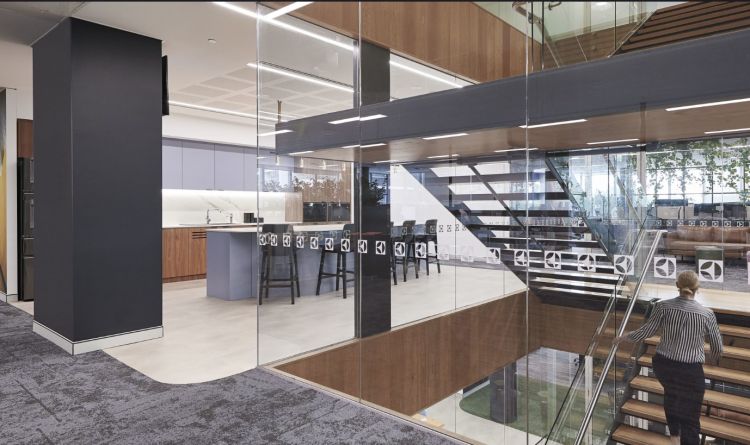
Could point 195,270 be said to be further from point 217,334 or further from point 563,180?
point 563,180

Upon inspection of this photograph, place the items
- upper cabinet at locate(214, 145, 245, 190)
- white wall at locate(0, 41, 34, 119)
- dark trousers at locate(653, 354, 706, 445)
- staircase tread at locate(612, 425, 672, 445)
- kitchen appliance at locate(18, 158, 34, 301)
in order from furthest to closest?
upper cabinet at locate(214, 145, 245, 190), kitchen appliance at locate(18, 158, 34, 301), white wall at locate(0, 41, 34, 119), staircase tread at locate(612, 425, 672, 445), dark trousers at locate(653, 354, 706, 445)

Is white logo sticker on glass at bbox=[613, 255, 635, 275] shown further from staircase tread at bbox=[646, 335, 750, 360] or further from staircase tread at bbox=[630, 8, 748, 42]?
staircase tread at bbox=[630, 8, 748, 42]

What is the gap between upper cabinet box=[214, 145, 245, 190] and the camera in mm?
10556

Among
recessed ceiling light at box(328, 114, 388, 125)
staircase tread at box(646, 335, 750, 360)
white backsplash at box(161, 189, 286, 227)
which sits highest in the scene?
recessed ceiling light at box(328, 114, 388, 125)

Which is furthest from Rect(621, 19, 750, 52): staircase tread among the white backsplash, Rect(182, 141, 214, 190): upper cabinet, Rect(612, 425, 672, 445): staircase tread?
the white backsplash

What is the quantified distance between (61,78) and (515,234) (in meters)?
4.09

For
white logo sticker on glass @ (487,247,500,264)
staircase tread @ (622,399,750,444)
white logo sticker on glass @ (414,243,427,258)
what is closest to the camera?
staircase tread @ (622,399,750,444)

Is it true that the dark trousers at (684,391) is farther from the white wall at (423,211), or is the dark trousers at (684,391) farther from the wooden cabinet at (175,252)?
the wooden cabinet at (175,252)

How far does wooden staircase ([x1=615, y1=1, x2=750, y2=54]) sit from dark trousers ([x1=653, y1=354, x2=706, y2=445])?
3.54 m

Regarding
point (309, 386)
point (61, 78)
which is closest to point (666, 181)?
point (309, 386)

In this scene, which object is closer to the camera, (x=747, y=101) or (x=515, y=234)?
(x=747, y=101)

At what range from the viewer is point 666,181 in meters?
3.14

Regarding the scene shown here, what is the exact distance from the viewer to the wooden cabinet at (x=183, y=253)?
820cm

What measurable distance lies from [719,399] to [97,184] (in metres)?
5.09
